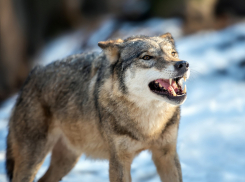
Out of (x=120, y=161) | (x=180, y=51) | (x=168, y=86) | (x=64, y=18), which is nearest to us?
(x=168, y=86)

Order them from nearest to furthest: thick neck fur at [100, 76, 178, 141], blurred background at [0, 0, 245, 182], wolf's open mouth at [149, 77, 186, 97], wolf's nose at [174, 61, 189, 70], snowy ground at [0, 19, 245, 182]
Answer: wolf's nose at [174, 61, 189, 70]
wolf's open mouth at [149, 77, 186, 97]
thick neck fur at [100, 76, 178, 141]
snowy ground at [0, 19, 245, 182]
blurred background at [0, 0, 245, 182]

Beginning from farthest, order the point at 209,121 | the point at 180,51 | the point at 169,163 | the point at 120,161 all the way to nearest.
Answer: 1. the point at 180,51
2. the point at 209,121
3. the point at 169,163
4. the point at 120,161

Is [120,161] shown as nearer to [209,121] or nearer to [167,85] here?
[167,85]

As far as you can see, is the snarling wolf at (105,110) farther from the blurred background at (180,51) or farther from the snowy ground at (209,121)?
the blurred background at (180,51)

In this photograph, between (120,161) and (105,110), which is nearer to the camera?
(120,161)

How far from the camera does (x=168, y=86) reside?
3176 mm

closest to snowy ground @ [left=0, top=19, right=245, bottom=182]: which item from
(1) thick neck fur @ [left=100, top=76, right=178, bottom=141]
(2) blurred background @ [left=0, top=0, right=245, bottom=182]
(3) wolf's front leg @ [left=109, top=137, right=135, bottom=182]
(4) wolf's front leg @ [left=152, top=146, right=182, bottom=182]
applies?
(2) blurred background @ [left=0, top=0, right=245, bottom=182]

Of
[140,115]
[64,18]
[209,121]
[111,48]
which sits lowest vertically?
[140,115]

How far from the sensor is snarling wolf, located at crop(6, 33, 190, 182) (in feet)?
10.6

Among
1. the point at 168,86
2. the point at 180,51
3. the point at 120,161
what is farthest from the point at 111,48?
the point at 180,51

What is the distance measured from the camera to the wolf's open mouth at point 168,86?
3.12 meters

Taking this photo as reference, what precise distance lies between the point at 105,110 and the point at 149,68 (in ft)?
2.22

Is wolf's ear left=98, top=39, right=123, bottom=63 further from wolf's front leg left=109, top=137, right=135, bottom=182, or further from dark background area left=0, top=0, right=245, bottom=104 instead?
dark background area left=0, top=0, right=245, bottom=104

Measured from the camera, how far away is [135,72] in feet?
10.7
